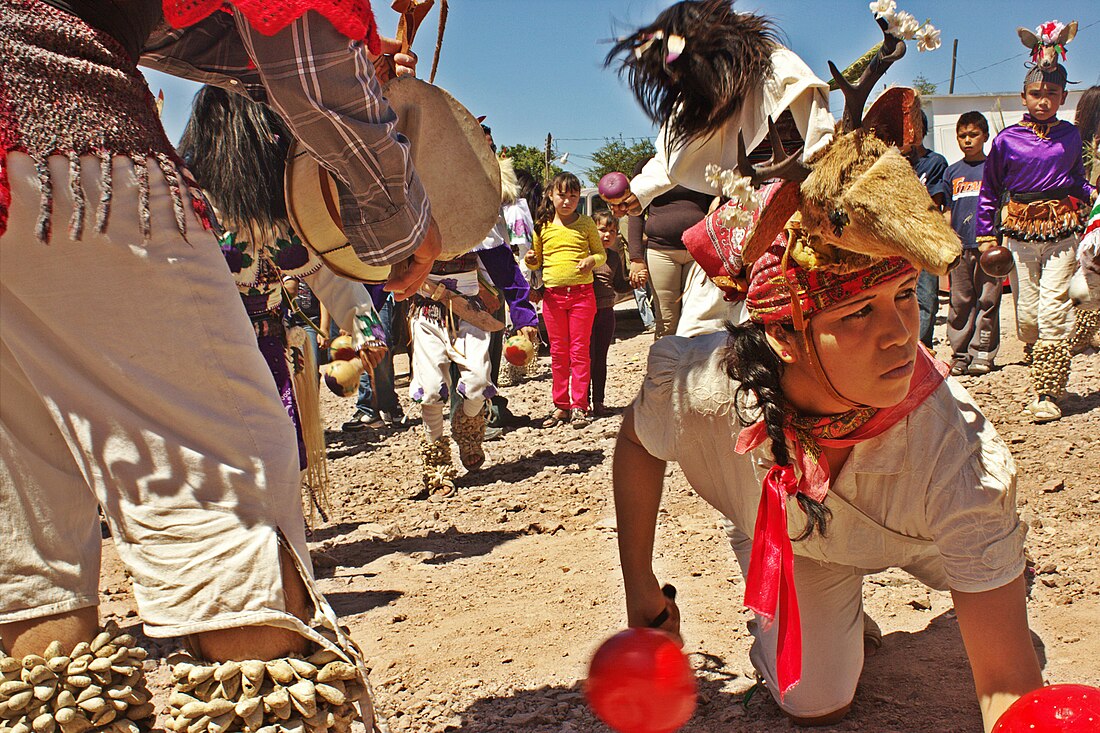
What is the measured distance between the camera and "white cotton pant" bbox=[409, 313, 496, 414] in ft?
20.6

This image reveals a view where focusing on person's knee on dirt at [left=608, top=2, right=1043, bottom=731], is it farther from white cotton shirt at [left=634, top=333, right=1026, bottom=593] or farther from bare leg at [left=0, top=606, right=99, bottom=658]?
bare leg at [left=0, top=606, right=99, bottom=658]

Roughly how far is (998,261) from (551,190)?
147 inches

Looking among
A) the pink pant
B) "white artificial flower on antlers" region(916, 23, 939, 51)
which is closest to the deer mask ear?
the pink pant

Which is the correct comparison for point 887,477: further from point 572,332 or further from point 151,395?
point 572,332

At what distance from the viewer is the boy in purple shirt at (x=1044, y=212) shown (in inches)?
256

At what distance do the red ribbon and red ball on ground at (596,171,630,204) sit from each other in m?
3.61

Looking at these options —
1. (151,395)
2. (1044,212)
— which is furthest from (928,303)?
(151,395)

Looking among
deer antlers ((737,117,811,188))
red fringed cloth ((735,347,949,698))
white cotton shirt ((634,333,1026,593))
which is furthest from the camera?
red fringed cloth ((735,347,949,698))

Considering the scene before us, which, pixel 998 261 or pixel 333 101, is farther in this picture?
pixel 998 261

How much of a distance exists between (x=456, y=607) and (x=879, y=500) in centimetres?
202

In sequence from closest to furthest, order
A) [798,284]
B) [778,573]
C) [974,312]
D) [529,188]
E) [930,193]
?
[798,284] < [778,573] < [930,193] < [974,312] < [529,188]

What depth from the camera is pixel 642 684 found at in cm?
230

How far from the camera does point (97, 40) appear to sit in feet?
5.54

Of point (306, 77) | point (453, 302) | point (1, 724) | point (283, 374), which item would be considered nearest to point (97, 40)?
point (306, 77)
